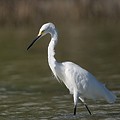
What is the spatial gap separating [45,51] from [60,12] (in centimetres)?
647

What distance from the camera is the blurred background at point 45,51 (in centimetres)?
1380

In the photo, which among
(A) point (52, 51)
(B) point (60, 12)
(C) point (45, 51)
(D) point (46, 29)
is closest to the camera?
(A) point (52, 51)

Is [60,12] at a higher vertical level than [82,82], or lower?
higher

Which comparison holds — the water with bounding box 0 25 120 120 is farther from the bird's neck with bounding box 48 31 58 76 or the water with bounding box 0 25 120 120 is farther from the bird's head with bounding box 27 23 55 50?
the bird's head with bounding box 27 23 55 50

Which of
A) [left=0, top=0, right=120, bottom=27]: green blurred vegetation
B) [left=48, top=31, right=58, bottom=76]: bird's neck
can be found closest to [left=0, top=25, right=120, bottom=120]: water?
[left=0, top=0, right=120, bottom=27]: green blurred vegetation

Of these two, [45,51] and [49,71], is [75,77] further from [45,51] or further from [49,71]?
[45,51]

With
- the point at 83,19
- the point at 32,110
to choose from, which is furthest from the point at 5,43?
the point at 32,110

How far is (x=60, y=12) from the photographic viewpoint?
1193 inches

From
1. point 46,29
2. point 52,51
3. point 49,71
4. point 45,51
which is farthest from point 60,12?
point 52,51

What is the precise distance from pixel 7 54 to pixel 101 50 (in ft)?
11.3

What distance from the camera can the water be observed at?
12922 mm

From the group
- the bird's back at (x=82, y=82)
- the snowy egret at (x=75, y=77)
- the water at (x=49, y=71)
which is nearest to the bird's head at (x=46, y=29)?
the snowy egret at (x=75, y=77)

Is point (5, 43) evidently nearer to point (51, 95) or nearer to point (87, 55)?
point (87, 55)

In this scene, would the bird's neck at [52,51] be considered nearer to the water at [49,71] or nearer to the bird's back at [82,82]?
the bird's back at [82,82]
